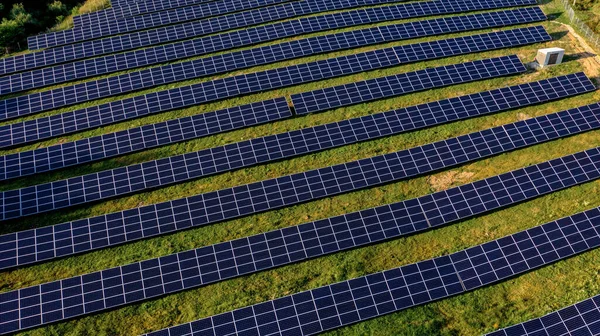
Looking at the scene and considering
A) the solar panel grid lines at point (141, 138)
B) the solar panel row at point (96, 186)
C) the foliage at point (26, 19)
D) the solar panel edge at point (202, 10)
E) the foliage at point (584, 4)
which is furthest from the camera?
the solar panel edge at point (202, 10)

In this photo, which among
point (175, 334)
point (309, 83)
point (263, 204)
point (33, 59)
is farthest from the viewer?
point (33, 59)

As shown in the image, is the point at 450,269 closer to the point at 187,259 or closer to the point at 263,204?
the point at 263,204

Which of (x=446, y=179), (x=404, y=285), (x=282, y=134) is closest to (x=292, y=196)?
(x=282, y=134)

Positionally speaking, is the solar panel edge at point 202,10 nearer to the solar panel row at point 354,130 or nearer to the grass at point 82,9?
the grass at point 82,9

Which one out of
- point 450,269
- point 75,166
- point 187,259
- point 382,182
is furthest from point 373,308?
point 75,166

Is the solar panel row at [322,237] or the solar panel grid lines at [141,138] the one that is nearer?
the solar panel row at [322,237]

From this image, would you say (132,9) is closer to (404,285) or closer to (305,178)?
(305,178)

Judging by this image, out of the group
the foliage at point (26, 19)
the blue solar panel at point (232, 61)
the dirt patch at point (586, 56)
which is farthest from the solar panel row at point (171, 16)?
the dirt patch at point (586, 56)
